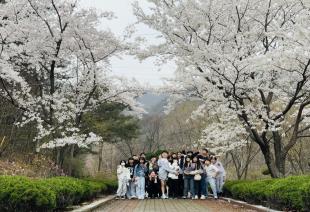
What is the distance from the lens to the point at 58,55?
18.5m

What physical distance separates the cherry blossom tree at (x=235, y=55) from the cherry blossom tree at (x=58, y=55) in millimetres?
2344

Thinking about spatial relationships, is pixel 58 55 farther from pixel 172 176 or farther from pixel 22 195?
pixel 22 195

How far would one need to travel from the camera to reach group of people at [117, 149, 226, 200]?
1783 centimetres

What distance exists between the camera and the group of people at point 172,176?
1783 centimetres

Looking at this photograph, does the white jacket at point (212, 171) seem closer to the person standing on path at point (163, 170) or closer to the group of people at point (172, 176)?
the group of people at point (172, 176)

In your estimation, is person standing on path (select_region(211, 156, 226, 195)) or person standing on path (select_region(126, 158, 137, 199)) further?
person standing on path (select_region(126, 158, 137, 199))

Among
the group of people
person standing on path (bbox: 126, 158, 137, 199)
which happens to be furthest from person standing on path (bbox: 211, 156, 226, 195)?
person standing on path (bbox: 126, 158, 137, 199)

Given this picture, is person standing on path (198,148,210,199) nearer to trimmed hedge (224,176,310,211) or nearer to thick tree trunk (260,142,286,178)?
thick tree trunk (260,142,286,178)

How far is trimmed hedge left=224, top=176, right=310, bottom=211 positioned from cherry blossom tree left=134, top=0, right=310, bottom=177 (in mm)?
3116

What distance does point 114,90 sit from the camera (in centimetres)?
2084

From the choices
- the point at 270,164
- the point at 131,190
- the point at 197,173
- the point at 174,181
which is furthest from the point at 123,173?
the point at 270,164

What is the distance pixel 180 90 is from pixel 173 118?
32.0 meters

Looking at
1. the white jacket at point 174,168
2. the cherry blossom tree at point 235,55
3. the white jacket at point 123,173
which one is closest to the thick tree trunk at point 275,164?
the cherry blossom tree at point 235,55

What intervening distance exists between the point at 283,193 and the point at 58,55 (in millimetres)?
11390
